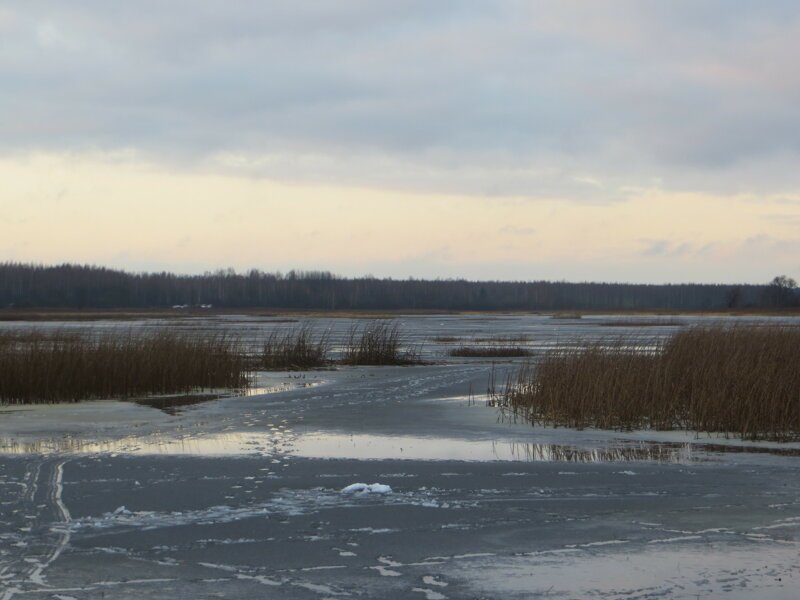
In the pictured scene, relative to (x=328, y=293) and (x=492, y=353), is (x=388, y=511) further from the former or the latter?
(x=328, y=293)

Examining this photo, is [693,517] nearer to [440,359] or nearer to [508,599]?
[508,599]

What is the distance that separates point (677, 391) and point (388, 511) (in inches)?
297


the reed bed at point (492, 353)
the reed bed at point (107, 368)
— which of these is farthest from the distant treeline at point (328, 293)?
the reed bed at point (107, 368)

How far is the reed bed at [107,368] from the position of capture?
16869mm

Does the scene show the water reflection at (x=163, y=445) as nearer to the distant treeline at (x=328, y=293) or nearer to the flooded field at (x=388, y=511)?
the flooded field at (x=388, y=511)

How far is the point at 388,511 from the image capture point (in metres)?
7.85

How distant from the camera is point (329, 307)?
129250 millimetres

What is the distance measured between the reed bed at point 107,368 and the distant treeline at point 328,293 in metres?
92.0

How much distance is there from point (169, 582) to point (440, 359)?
2410 cm

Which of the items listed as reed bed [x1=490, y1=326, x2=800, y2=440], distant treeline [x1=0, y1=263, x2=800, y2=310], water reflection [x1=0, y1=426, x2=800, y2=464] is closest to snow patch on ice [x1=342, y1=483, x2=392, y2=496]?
water reflection [x1=0, y1=426, x2=800, y2=464]

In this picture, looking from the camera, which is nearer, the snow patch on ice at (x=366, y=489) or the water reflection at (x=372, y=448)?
the snow patch on ice at (x=366, y=489)

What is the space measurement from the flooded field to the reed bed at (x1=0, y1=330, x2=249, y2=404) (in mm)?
2690

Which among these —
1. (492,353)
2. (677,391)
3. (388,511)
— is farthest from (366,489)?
(492,353)

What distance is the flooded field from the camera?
584 cm
